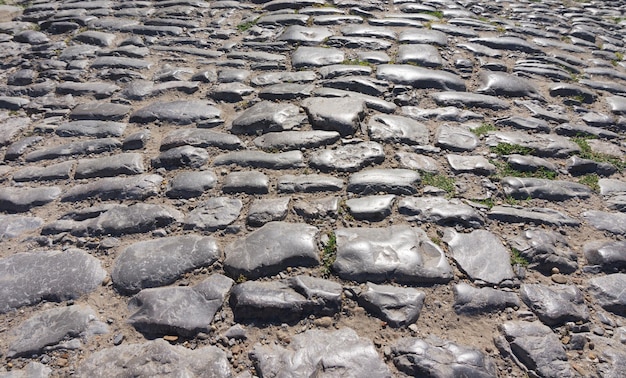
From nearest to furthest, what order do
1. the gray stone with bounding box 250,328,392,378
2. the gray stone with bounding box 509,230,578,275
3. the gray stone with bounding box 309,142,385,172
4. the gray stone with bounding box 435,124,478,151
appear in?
1. the gray stone with bounding box 250,328,392,378
2. the gray stone with bounding box 509,230,578,275
3. the gray stone with bounding box 309,142,385,172
4. the gray stone with bounding box 435,124,478,151

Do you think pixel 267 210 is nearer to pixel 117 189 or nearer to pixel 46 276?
pixel 117 189

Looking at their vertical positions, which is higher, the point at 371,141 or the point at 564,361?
the point at 371,141

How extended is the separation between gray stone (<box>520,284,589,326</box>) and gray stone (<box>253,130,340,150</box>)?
1.38 metres

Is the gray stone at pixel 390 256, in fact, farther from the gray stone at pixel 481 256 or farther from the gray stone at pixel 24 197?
the gray stone at pixel 24 197

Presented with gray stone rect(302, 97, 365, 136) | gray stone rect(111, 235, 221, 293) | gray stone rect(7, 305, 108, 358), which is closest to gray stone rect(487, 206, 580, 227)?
gray stone rect(302, 97, 365, 136)

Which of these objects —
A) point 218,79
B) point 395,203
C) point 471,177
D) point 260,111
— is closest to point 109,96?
point 218,79

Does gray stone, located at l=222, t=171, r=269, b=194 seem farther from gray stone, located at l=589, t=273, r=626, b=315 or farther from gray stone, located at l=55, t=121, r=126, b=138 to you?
gray stone, located at l=589, t=273, r=626, b=315

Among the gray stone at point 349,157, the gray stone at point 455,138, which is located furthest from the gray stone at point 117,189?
the gray stone at point 455,138

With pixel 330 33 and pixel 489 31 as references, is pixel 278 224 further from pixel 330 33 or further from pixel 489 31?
pixel 489 31

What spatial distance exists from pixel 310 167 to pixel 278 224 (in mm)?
533

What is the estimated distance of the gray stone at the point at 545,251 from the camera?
219 cm

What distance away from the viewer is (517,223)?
2.42 metres

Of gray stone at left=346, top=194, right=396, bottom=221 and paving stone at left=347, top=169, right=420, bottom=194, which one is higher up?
paving stone at left=347, top=169, right=420, bottom=194

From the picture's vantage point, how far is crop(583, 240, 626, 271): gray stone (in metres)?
2.23
